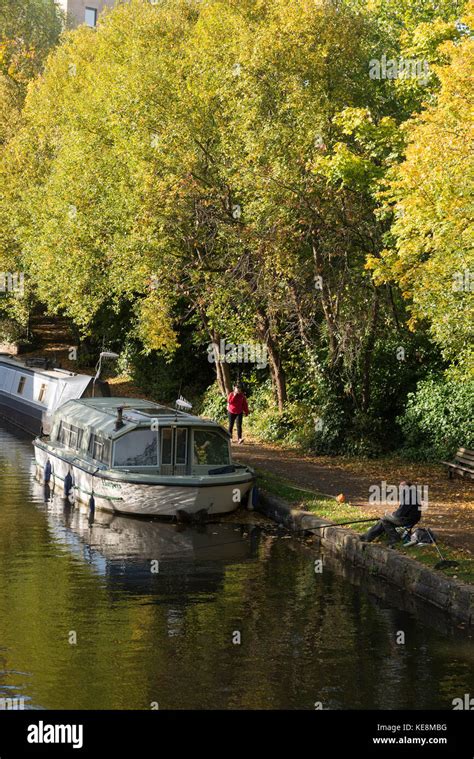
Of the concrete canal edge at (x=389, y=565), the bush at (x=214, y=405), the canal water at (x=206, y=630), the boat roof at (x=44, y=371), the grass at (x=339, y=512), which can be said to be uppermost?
the boat roof at (x=44, y=371)

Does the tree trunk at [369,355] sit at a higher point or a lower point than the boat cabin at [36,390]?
higher

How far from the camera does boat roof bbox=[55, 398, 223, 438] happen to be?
61.7ft

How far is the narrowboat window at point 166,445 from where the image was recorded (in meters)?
18.6

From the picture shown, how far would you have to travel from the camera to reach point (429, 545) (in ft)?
46.3

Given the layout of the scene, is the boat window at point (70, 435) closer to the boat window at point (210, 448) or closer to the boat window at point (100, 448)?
the boat window at point (100, 448)

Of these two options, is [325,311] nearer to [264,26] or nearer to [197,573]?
[264,26]

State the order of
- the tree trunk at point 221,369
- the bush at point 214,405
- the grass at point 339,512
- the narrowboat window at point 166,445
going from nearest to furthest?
the grass at point 339,512, the narrowboat window at point 166,445, the tree trunk at point 221,369, the bush at point 214,405

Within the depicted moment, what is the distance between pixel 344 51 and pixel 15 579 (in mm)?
14566

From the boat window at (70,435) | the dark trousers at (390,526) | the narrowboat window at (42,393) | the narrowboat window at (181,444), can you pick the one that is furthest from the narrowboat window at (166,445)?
the narrowboat window at (42,393)

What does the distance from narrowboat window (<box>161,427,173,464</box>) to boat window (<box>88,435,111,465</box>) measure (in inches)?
47.1

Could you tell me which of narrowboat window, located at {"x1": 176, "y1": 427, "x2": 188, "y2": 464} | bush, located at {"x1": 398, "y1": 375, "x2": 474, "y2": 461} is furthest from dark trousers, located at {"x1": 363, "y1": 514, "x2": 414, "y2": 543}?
bush, located at {"x1": 398, "y1": 375, "x2": 474, "y2": 461}

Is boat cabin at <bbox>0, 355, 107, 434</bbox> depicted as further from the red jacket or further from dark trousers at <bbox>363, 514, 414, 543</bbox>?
dark trousers at <bbox>363, 514, 414, 543</bbox>

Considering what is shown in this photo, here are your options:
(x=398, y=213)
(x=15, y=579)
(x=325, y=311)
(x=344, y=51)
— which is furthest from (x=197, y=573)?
(x=344, y=51)

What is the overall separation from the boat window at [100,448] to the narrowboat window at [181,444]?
1.46 meters
